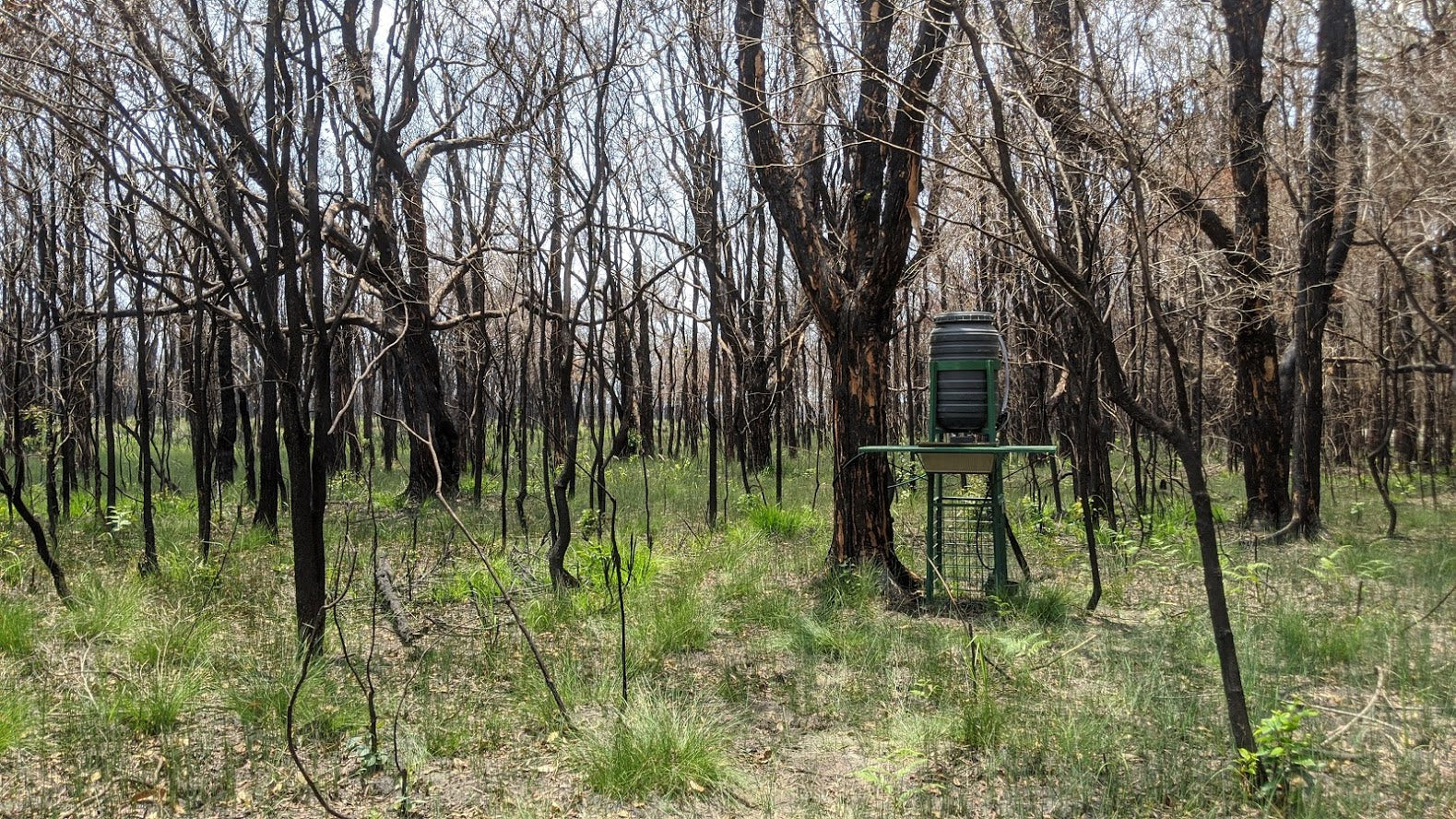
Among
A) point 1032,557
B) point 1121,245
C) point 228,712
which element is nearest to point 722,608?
point 228,712

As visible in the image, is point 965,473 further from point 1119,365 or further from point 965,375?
point 1119,365

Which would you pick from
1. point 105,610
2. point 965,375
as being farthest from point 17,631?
point 965,375

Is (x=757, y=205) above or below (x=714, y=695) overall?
above

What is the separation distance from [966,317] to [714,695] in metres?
2.77

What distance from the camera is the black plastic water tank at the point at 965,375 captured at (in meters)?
5.19

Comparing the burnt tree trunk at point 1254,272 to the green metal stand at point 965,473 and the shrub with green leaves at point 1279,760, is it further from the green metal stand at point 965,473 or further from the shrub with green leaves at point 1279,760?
the shrub with green leaves at point 1279,760

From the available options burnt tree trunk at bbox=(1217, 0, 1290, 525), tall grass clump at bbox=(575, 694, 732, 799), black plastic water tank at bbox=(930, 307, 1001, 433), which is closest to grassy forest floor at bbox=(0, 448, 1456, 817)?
tall grass clump at bbox=(575, 694, 732, 799)

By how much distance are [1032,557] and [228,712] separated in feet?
20.0

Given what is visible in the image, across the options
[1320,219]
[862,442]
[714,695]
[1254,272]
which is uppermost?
[1320,219]

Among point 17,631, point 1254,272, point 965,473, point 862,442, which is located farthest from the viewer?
point 1254,272

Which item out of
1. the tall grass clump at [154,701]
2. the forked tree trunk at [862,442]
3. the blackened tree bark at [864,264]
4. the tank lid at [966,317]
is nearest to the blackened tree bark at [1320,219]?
the tank lid at [966,317]

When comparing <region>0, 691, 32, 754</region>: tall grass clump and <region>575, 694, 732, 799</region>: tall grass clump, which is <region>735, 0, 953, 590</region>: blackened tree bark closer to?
<region>575, 694, 732, 799</region>: tall grass clump

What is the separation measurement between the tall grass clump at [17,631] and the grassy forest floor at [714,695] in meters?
0.01

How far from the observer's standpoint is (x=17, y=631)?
4.30 m
